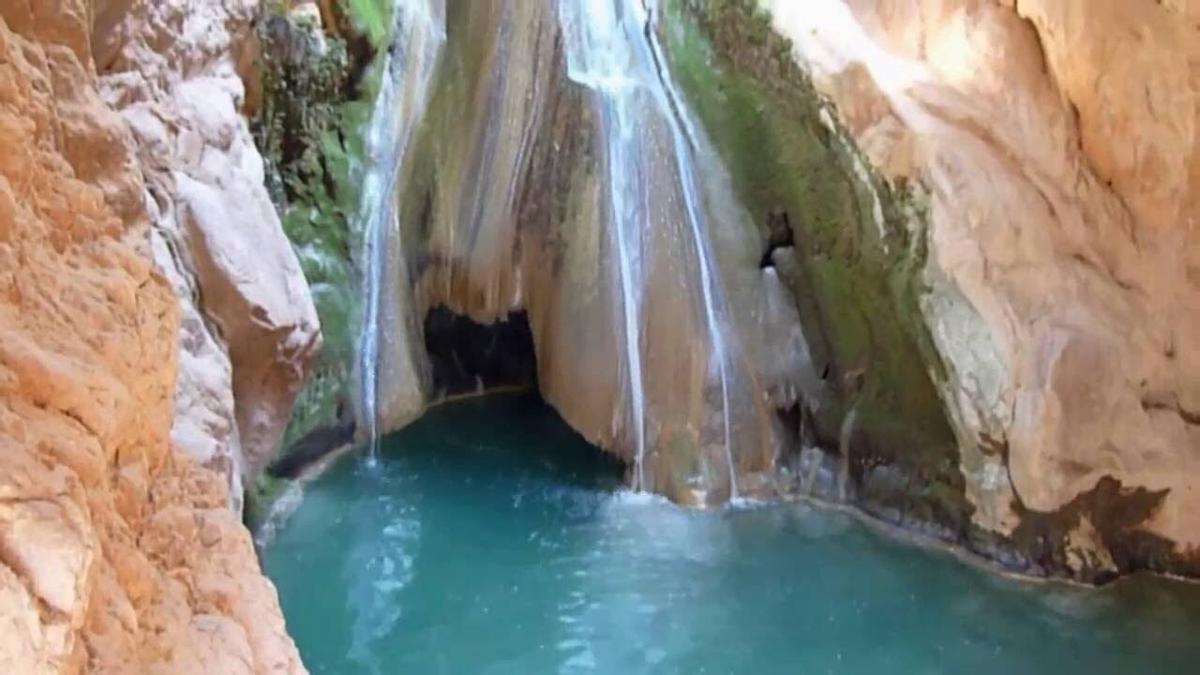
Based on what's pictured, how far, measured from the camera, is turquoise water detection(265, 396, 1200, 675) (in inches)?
258

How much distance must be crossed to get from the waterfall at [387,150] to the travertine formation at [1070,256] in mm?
4110

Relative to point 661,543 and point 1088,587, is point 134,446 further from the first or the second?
point 1088,587

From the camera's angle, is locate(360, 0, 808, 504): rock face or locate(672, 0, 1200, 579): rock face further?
locate(360, 0, 808, 504): rock face

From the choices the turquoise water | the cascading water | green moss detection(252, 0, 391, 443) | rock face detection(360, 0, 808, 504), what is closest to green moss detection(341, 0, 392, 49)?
green moss detection(252, 0, 391, 443)

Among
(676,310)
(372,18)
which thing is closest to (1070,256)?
(676,310)

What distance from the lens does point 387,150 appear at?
32.1 feet

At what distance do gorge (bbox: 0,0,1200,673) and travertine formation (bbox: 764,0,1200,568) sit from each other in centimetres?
2

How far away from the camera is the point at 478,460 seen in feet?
30.9

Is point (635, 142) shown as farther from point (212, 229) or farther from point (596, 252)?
point (212, 229)

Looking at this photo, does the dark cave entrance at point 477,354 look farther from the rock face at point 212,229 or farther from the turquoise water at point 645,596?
the rock face at point 212,229

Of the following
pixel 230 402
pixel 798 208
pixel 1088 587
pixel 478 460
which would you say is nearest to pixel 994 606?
pixel 1088 587

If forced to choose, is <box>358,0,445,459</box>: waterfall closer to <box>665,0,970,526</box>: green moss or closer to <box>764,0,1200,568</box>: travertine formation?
<box>665,0,970,526</box>: green moss

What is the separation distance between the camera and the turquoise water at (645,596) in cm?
656

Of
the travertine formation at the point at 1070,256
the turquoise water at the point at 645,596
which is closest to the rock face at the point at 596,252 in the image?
the turquoise water at the point at 645,596
